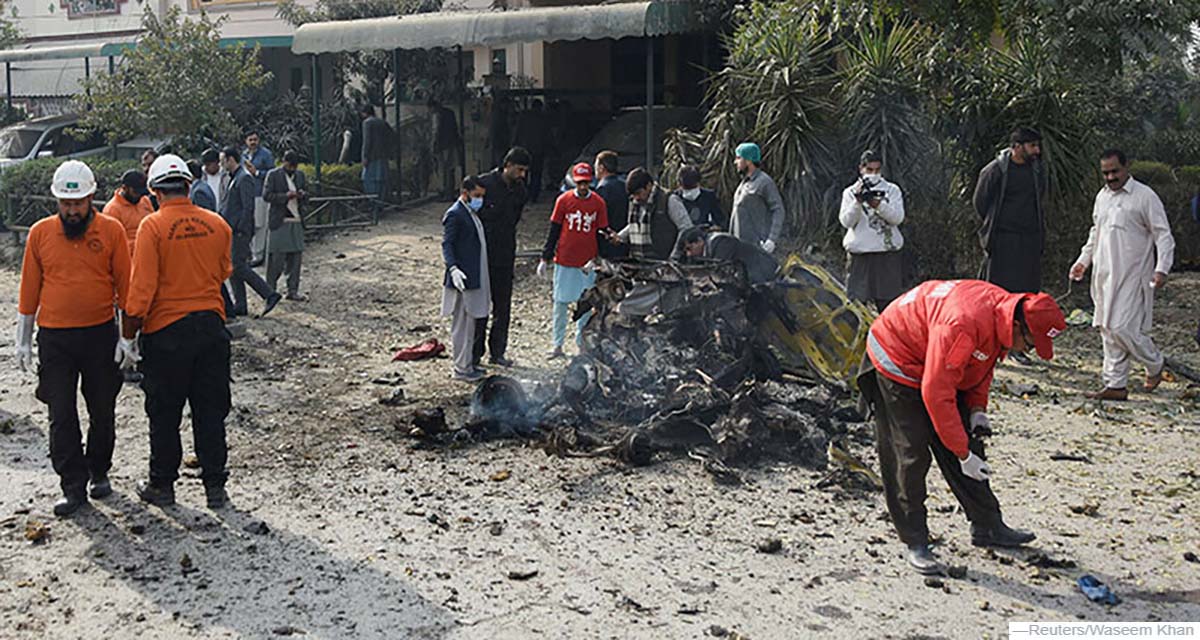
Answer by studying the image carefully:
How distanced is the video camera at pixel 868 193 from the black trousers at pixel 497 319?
115 inches

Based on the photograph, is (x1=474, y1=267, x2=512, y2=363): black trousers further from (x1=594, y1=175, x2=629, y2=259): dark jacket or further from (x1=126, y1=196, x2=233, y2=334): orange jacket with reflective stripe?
(x1=126, y1=196, x2=233, y2=334): orange jacket with reflective stripe

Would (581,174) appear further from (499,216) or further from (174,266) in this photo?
(174,266)

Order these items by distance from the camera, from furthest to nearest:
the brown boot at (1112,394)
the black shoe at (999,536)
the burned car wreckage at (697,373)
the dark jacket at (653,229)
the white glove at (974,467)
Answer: the dark jacket at (653,229) → the brown boot at (1112,394) → the burned car wreckage at (697,373) → the black shoe at (999,536) → the white glove at (974,467)

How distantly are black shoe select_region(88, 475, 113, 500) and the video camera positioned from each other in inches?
230

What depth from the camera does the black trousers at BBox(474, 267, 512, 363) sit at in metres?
10.1

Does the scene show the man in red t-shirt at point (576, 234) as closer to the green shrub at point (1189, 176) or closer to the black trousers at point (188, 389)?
the black trousers at point (188, 389)

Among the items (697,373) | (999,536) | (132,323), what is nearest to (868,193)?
(697,373)

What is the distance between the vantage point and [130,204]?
31.5ft

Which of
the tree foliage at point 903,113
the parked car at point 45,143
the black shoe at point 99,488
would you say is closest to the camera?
the black shoe at point 99,488

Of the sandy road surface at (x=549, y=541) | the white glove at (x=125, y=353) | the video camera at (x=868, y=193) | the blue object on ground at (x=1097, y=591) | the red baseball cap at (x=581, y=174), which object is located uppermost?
the red baseball cap at (x=581, y=174)

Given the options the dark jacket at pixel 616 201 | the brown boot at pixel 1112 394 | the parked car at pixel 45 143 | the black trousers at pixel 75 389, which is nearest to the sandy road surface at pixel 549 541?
the brown boot at pixel 1112 394

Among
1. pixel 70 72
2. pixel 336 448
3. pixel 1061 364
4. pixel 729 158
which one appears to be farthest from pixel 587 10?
pixel 70 72

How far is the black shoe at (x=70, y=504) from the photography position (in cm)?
653

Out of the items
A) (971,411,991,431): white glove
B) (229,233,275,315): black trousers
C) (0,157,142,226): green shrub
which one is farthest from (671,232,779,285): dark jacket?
(0,157,142,226): green shrub
